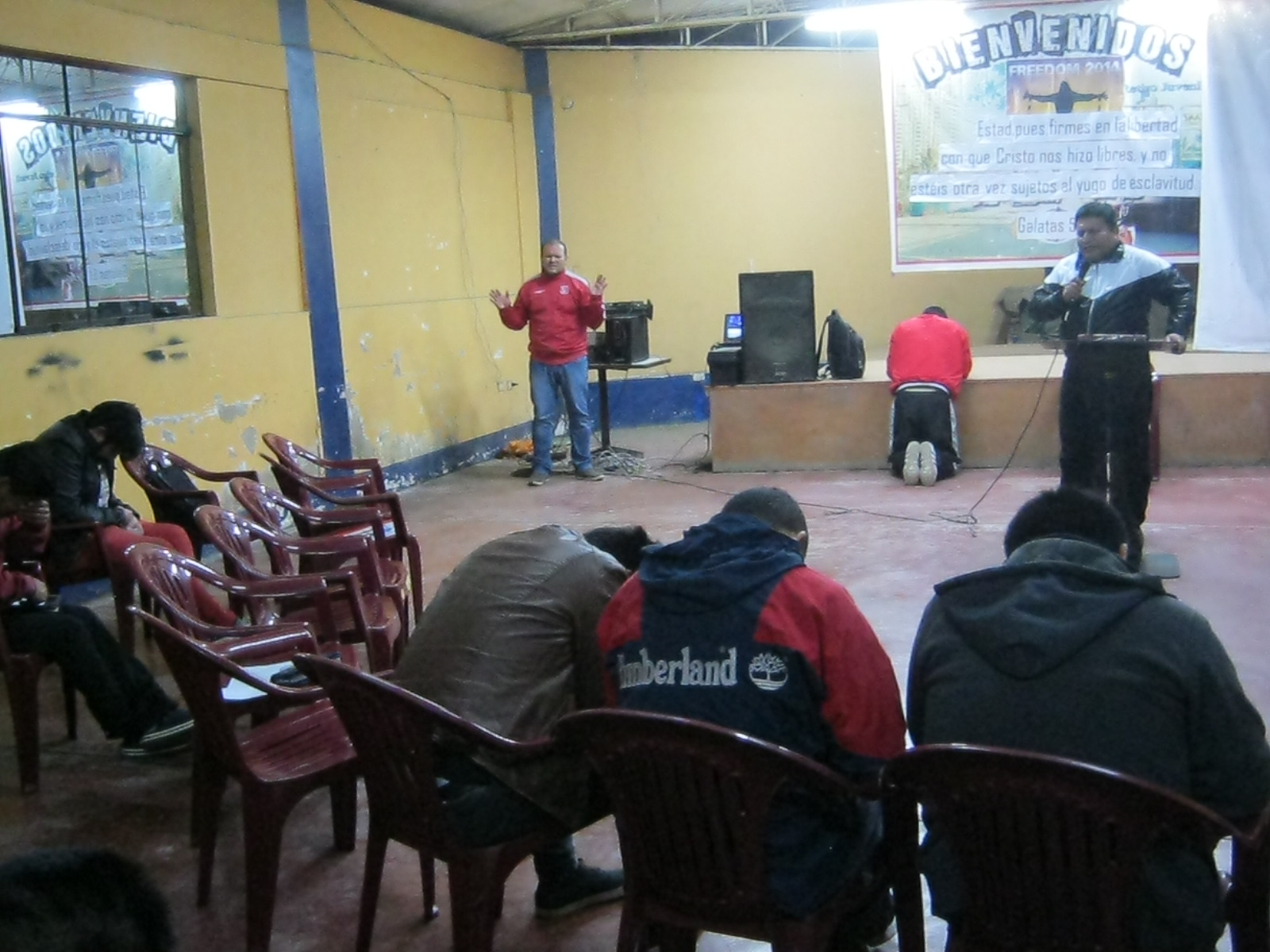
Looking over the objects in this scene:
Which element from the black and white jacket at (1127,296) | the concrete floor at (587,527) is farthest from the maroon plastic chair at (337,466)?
the black and white jacket at (1127,296)

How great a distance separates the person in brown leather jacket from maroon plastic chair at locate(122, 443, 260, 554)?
9.08ft

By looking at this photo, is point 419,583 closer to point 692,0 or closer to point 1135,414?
point 1135,414

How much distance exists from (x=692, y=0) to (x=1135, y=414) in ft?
18.9

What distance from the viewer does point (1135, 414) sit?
5.06 metres

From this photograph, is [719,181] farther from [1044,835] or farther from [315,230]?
[1044,835]

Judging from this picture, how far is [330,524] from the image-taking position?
4770mm

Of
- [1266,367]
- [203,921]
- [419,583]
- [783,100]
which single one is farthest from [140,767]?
[783,100]

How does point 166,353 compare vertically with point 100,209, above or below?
below

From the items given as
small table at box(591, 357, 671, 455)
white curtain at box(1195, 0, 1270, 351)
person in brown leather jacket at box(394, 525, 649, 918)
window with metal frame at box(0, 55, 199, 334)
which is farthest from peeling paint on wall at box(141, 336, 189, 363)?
white curtain at box(1195, 0, 1270, 351)

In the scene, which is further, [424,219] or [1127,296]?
[424,219]

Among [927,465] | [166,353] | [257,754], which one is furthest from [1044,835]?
[927,465]

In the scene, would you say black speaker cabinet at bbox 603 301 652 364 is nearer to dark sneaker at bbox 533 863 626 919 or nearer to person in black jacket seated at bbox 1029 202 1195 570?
person in black jacket seated at bbox 1029 202 1195 570

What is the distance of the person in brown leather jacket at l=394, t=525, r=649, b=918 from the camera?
93.2 inches

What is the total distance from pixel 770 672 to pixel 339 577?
193 centimetres
